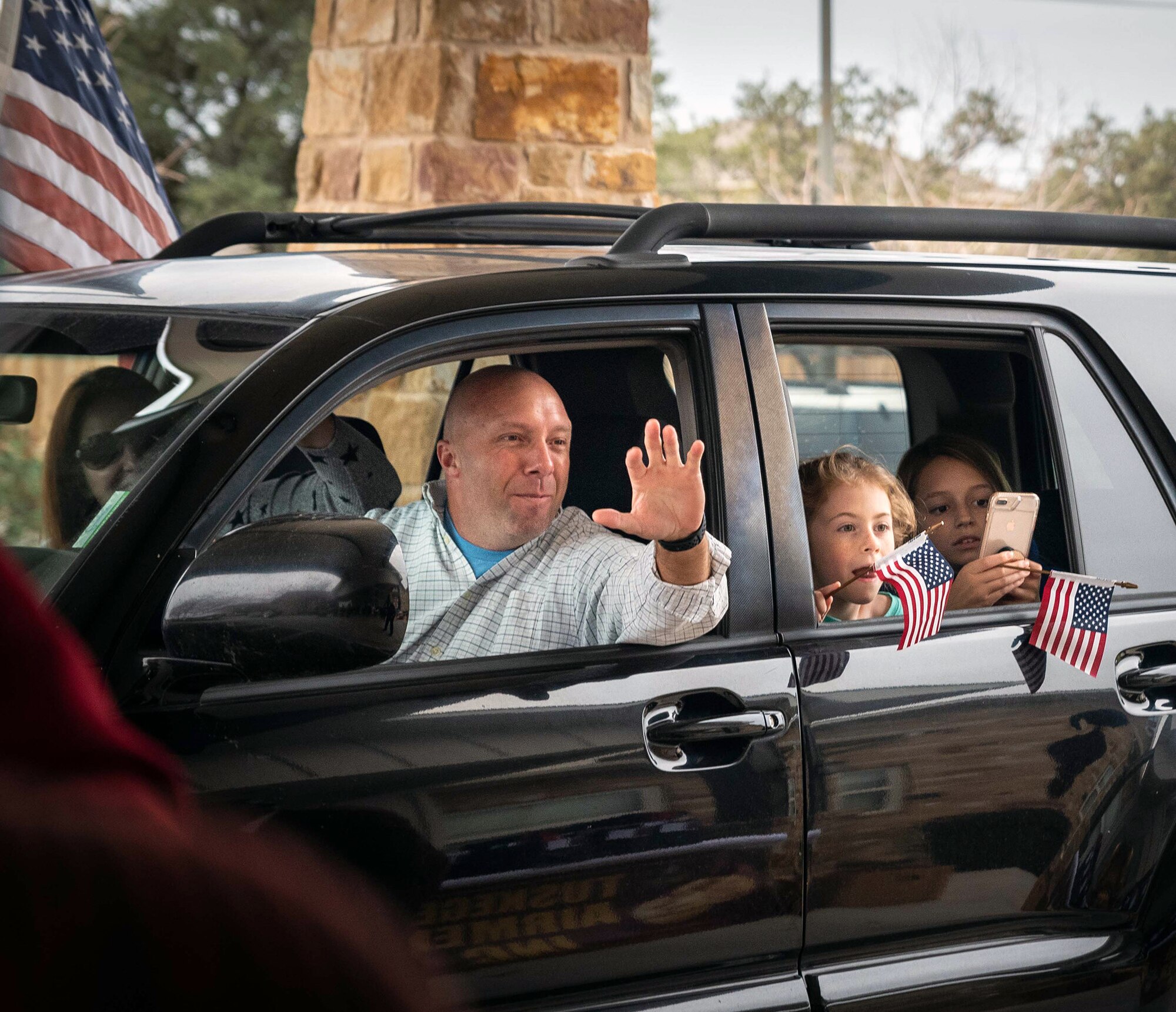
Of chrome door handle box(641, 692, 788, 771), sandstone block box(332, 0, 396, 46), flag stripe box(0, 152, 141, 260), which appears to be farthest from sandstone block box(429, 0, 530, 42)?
chrome door handle box(641, 692, 788, 771)

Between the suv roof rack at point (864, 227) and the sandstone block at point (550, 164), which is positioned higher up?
the sandstone block at point (550, 164)

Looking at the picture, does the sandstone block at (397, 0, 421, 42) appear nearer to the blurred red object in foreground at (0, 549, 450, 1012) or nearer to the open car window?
the open car window

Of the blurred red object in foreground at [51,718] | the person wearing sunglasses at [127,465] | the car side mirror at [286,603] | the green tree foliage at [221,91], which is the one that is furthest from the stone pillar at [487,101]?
the green tree foliage at [221,91]

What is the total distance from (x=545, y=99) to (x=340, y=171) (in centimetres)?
96

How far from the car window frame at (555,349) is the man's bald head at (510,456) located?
386 millimetres

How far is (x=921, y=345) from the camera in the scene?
2.34m

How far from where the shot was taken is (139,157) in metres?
5.23

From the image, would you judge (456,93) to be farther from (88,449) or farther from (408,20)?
(88,449)

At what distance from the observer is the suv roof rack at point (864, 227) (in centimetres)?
221

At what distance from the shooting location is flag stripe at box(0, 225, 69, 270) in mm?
4668

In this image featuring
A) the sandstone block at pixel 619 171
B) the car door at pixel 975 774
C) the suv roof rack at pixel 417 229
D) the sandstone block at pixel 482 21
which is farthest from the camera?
the sandstone block at pixel 619 171

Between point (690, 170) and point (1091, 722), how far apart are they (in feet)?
83.3

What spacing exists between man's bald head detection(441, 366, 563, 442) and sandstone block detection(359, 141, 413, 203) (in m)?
3.29

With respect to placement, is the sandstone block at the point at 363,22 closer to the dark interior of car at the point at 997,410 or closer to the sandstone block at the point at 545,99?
the sandstone block at the point at 545,99
